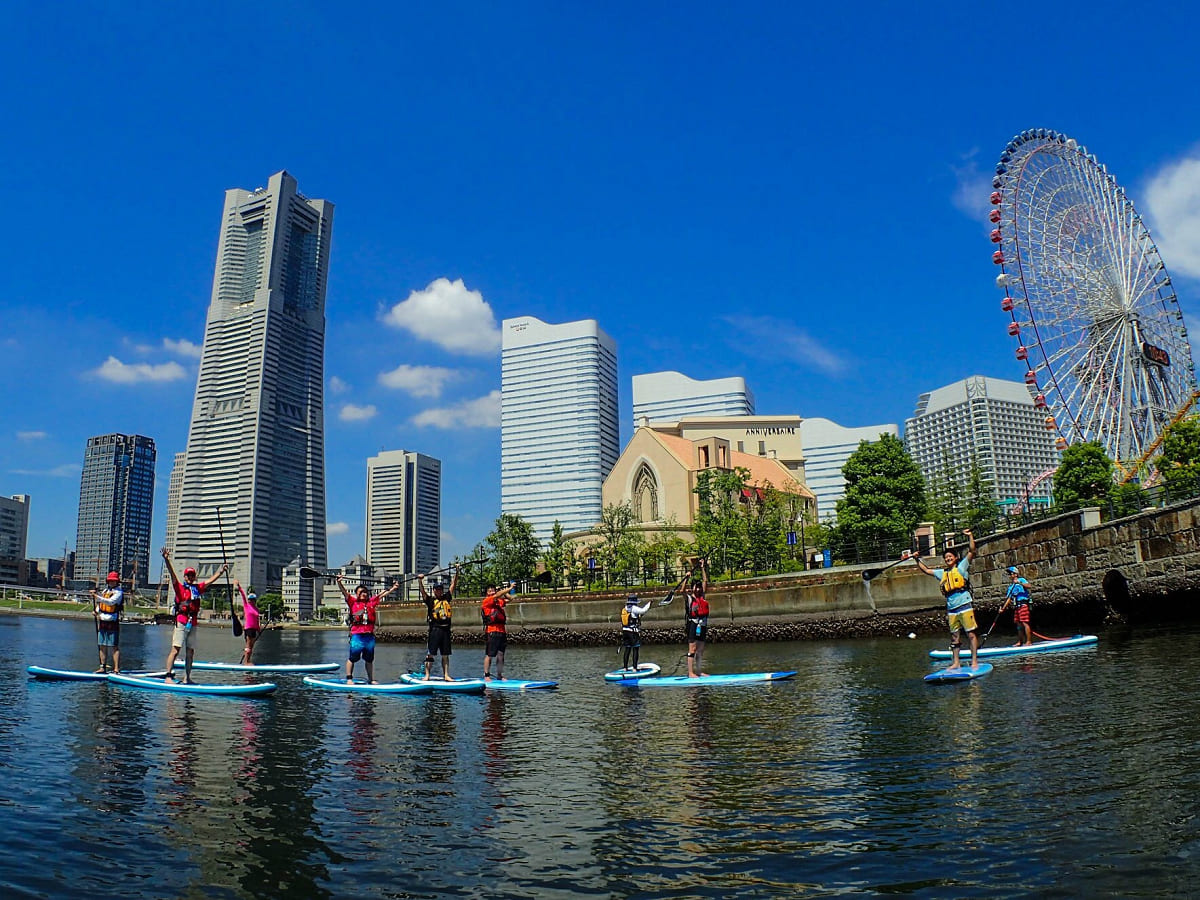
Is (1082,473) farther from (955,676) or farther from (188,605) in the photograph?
(188,605)

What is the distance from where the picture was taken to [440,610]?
22109 mm

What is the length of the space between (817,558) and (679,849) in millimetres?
65526

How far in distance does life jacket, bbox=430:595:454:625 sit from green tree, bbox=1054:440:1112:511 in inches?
2746

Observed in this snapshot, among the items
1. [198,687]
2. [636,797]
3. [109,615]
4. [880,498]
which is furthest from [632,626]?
[880,498]

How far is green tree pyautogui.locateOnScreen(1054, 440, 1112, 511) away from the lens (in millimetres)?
75125

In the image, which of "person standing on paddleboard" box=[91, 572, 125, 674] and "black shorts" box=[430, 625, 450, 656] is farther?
"person standing on paddleboard" box=[91, 572, 125, 674]

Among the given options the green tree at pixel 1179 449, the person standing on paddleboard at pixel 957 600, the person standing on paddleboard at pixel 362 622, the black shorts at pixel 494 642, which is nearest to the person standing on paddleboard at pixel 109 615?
the person standing on paddleboard at pixel 362 622

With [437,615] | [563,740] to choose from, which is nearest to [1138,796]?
[563,740]

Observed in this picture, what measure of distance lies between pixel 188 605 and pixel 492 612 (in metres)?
8.10

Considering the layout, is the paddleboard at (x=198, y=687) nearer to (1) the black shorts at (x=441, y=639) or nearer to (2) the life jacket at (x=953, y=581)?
(1) the black shorts at (x=441, y=639)

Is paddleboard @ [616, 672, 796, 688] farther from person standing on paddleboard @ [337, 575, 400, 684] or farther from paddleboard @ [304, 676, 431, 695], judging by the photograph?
person standing on paddleboard @ [337, 575, 400, 684]

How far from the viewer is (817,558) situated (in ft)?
230

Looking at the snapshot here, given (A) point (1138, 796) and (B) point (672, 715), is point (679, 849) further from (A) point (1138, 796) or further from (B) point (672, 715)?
(B) point (672, 715)

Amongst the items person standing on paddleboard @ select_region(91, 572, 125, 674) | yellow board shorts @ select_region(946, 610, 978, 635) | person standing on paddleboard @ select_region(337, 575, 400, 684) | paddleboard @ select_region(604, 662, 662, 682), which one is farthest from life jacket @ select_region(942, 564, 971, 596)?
person standing on paddleboard @ select_region(91, 572, 125, 674)
